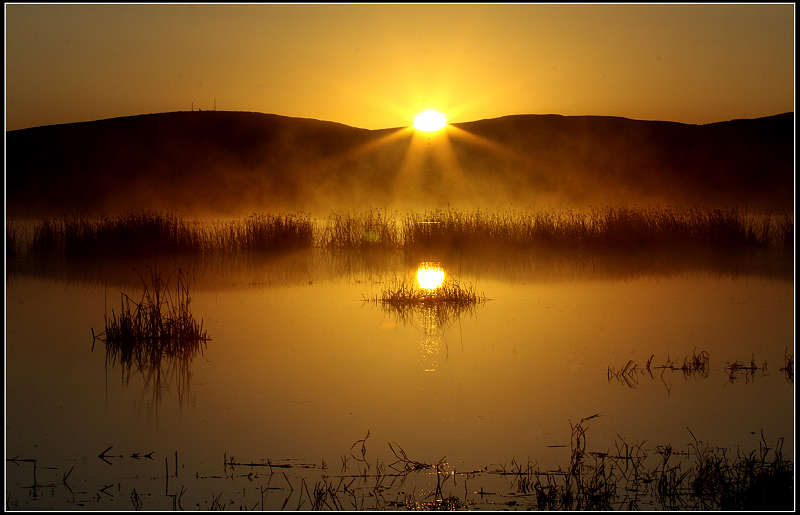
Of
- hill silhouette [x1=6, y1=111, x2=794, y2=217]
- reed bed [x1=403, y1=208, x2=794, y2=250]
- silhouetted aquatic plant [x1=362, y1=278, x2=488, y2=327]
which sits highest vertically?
hill silhouette [x1=6, y1=111, x2=794, y2=217]

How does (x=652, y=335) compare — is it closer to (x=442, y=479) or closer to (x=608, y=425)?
(x=608, y=425)

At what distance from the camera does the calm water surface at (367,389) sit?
4.75 metres

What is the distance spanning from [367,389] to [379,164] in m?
40.1

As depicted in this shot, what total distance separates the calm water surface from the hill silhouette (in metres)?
26.9

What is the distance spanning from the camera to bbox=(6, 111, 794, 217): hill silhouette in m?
39.4

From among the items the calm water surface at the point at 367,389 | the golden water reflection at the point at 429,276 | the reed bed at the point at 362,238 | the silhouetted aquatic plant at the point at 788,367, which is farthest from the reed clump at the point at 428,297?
the reed bed at the point at 362,238

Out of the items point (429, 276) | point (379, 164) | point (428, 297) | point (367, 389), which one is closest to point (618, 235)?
point (429, 276)

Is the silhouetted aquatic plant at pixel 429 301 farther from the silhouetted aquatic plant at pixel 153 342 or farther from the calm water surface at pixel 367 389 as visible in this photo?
the silhouetted aquatic plant at pixel 153 342

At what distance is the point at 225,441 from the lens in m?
5.01

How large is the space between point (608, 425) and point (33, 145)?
1746 inches

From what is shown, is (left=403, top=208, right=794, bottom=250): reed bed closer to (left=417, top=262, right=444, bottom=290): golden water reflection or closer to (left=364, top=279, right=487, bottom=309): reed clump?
(left=417, top=262, right=444, bottom=290): golden water reflection

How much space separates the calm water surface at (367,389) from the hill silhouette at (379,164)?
26882 mm

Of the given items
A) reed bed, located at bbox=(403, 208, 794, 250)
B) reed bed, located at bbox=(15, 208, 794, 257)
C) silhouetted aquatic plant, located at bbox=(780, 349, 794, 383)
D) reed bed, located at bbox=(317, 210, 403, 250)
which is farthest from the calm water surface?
reed bed, located at bbox=(317, 210, 403, 250)

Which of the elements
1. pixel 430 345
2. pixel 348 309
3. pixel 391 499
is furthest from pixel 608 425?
pixel 348 309
